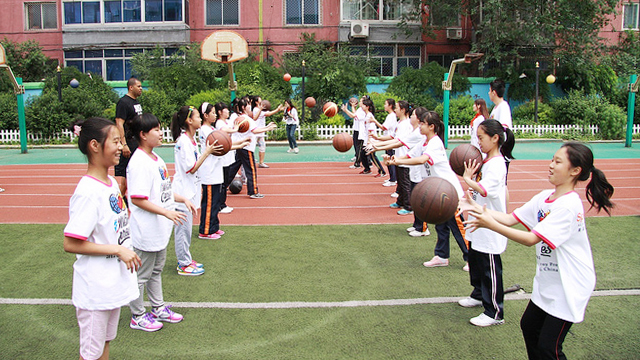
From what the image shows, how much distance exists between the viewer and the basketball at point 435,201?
4.48 metres

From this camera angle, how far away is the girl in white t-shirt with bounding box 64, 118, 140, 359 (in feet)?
10.4

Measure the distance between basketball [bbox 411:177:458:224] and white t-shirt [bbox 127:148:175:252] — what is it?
7.29 feet

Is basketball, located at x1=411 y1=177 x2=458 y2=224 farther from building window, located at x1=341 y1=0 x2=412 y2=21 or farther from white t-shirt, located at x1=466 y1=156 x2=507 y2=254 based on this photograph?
building window, located at x1=341 y1=0 x2=412 y2=21

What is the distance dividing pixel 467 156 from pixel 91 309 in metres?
3.49

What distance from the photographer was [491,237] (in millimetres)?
4625

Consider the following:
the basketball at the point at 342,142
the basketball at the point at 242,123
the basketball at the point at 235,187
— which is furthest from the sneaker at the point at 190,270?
the basketball at the point at 235,187

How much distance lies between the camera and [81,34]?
2669 centimetres

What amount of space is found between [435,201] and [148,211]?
8.05 feet

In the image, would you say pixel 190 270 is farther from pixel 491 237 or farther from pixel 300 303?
pixel 491 237

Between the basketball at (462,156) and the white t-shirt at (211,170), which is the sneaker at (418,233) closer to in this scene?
the basketball at (462,156)

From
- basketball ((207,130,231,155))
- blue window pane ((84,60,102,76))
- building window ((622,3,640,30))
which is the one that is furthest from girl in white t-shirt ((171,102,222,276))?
building window ((622,3,640,30))

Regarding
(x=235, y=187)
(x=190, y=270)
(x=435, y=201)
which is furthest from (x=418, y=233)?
(x=235, y=187)

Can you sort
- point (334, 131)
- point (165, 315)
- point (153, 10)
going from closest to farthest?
1. point (165, 315)
2. point (334, 131)
3. point (153, 10)

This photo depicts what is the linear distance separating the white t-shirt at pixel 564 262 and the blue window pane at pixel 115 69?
27.2 meters
